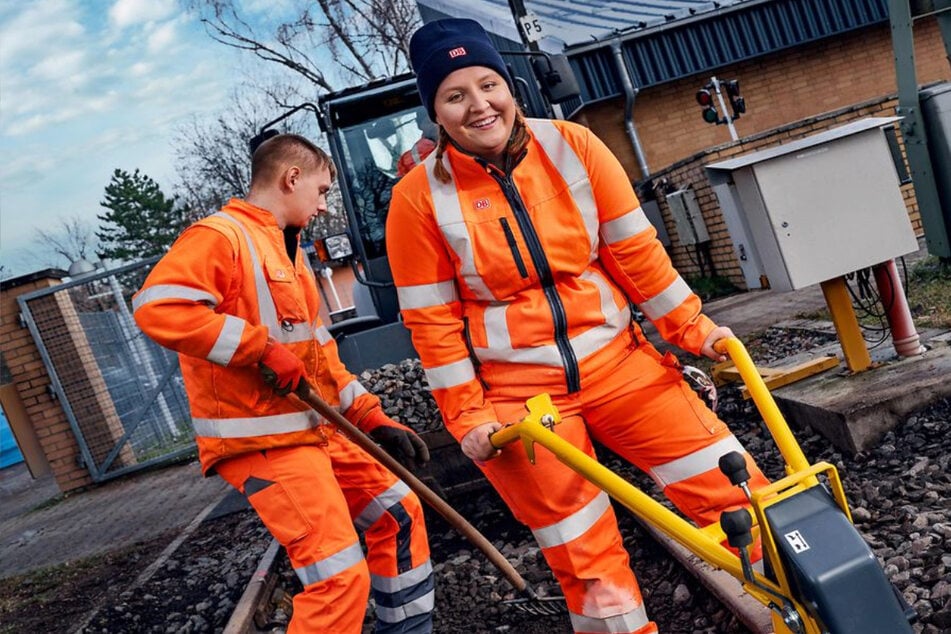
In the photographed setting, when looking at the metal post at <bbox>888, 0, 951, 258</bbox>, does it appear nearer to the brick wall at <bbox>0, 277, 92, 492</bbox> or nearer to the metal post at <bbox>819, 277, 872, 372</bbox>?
the metal post at <bbox>819, 277, 872, 372</bbox>

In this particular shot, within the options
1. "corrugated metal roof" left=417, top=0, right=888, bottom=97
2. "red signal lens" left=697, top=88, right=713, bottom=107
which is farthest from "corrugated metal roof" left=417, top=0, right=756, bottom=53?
"red signal lens" left=697, top=88, right=713, bottom=107

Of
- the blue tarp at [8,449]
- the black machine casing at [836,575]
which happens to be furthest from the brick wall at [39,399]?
the black machine casing at [836,575]

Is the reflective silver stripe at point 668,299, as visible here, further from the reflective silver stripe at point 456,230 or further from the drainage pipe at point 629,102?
the drainage pipe at point 629,102

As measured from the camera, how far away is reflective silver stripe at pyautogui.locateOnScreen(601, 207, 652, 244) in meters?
2.69

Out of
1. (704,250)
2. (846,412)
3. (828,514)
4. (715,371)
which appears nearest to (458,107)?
(828,514)

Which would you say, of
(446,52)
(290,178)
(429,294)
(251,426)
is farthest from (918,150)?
(251,426)

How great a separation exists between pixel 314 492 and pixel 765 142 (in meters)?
9.59

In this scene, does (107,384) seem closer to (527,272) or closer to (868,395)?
(868,395)

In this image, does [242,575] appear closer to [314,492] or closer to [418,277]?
[314,492]

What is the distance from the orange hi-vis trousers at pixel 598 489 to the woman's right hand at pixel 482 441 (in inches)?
2.6

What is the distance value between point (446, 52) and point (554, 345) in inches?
35.5

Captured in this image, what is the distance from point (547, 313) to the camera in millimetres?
2582

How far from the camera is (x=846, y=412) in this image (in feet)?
15.3

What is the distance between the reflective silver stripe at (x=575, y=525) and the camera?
2541 mm
